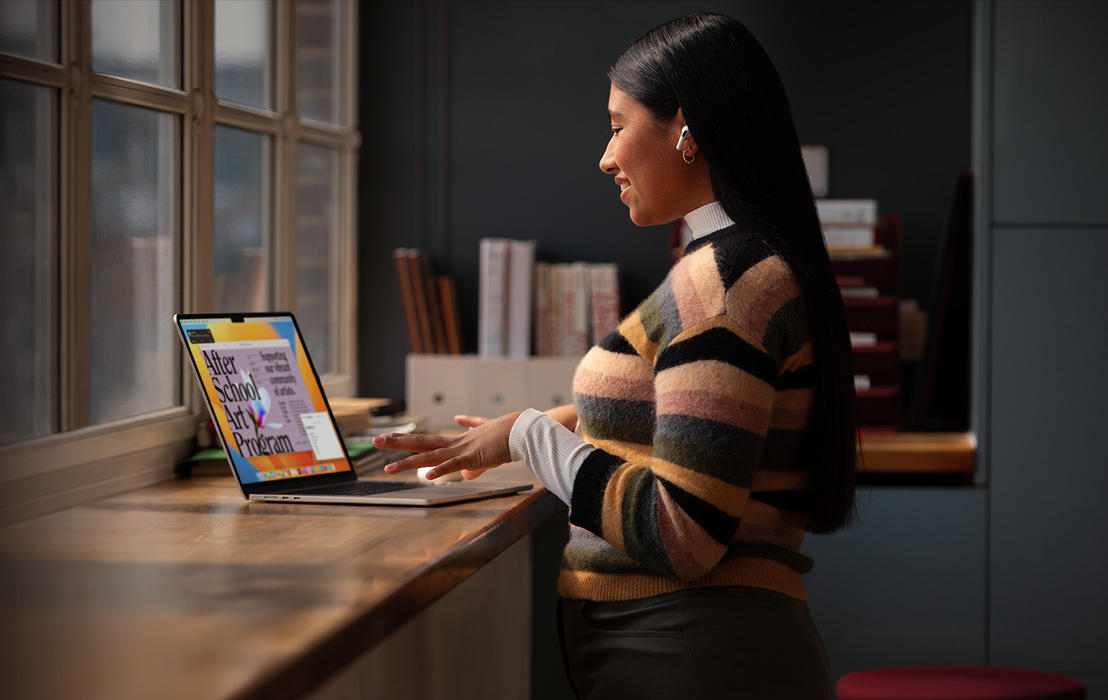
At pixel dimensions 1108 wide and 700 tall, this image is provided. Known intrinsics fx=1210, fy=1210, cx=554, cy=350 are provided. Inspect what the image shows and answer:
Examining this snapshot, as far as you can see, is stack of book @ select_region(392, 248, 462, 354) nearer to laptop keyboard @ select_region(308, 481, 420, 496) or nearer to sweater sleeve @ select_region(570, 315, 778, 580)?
laptop keyboard @ select_region(308, 481, 420, 496)

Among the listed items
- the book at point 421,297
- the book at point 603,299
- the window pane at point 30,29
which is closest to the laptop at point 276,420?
the window pane at point 30,29

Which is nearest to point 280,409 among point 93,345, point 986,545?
point 93,345

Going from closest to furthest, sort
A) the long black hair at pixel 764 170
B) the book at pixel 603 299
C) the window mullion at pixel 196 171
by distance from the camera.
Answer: the long black hair at pixel 764 170, the window mullion at pixel 196 171, the book at pixel 603 299

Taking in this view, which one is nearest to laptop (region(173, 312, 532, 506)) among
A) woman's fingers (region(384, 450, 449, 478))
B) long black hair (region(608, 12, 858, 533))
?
woman's fingers (region(384, 450, 449, 478))

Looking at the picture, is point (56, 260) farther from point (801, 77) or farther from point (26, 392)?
point (801, 77)

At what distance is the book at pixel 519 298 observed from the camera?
3248 millimetres

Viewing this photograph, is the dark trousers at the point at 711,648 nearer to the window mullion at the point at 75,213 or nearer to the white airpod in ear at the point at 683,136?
the white airpod in ear at the point at 683,136

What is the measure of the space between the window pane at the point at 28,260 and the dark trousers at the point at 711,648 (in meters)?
1.00

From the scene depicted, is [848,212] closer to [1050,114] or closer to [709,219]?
[1050,114]

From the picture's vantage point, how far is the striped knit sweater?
4.46 feet

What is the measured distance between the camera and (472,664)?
2277mm

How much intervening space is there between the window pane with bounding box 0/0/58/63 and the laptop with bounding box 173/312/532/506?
0.49m

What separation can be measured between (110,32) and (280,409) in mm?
752

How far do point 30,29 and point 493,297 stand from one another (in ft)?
5.00
